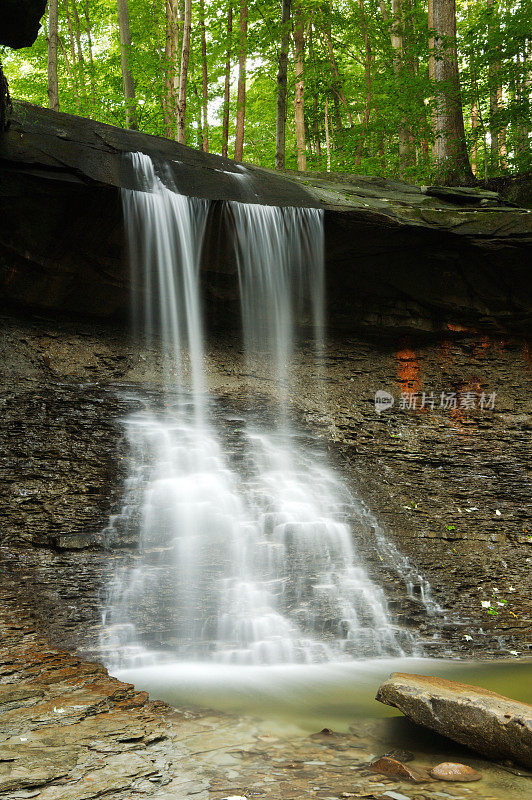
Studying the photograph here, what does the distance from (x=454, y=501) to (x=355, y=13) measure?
1850 cm

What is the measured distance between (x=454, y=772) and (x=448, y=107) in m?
13.0

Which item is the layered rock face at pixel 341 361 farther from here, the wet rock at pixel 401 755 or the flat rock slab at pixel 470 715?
the wet rock at pixel 401 755

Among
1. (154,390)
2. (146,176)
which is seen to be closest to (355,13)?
(146,176)

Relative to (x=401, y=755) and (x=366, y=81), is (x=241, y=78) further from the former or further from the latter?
(x=401, y=755)

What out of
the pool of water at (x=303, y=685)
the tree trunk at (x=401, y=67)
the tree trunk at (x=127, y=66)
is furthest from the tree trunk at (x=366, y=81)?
the pool of water at (x=303, y=685)

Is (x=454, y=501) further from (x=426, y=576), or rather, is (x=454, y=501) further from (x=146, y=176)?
(x=146, y=176)

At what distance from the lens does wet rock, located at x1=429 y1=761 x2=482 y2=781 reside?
268 centimetres

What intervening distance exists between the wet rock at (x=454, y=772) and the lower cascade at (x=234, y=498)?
6.71 ft

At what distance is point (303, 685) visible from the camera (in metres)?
4.21

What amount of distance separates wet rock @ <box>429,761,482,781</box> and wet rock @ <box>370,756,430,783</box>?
0.18ft

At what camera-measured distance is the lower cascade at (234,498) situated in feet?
16.1

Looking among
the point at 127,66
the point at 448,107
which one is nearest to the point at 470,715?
the point at 448,107

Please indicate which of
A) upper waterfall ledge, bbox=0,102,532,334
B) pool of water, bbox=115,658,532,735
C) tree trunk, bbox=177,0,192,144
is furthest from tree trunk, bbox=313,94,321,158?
pool of water, bbox=115,658,532,735

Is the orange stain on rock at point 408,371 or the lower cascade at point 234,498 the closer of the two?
the lower cascade at point 234,498
